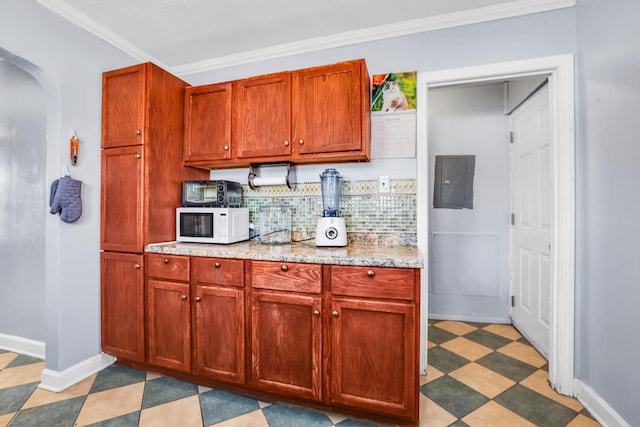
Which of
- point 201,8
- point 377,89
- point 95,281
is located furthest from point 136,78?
point 377,89

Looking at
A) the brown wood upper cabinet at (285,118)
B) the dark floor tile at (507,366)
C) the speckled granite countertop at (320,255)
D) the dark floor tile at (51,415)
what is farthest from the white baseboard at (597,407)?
the dark floor tile at (51,415)

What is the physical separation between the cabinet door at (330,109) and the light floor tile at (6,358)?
8.80ft

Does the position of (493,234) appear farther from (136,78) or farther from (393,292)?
(136,78)

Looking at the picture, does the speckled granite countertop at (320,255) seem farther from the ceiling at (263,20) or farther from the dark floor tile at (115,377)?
the ceiling at (263,20)

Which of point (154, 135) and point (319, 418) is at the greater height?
point (154, 135)

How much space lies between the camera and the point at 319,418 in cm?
159

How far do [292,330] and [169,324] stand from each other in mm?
885

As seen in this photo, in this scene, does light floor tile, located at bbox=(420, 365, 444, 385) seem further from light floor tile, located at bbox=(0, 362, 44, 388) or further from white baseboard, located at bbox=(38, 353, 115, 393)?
light floor tile, located at bbox=(0, 362, 44, 388)

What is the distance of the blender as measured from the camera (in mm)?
1917

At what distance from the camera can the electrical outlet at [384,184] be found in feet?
6.92

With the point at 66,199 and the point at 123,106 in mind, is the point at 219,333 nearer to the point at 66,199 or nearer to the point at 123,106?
the point at 66,199

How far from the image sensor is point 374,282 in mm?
1479

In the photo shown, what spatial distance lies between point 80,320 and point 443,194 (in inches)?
127

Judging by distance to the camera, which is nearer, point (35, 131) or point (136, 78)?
point (136, 78)
